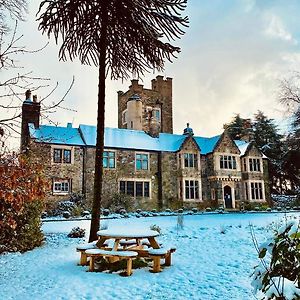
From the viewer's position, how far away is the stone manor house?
2615 centimetres

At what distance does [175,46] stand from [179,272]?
281 inches

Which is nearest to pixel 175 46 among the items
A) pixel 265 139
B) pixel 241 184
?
pixel 241 184

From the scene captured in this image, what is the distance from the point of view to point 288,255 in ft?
9.73

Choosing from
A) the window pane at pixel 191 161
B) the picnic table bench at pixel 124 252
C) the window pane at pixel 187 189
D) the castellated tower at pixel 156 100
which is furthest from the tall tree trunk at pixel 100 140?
the castellated tower at pixel 156 100

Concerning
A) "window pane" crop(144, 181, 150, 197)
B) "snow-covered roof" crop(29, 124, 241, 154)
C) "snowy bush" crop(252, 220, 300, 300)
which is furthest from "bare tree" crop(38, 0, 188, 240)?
"window pane" crop(144, 181, 150, 197)

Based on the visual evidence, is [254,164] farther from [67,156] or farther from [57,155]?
[57,155]

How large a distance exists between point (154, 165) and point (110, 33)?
19616 millimetres

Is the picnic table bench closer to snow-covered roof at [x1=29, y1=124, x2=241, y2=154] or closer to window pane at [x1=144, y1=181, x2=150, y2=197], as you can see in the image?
snow-covered roof at [x1=29, y1=124, x2=241, y2=154]

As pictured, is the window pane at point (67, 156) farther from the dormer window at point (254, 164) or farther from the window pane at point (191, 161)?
the dormer window at point (254, 164)

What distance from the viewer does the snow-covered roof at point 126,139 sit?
27.1 meters

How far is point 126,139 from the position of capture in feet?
97.5

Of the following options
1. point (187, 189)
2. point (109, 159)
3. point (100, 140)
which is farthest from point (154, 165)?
point (100, 140)

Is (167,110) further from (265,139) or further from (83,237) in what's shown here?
(83,237)

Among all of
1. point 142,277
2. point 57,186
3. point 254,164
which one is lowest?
point 142,277
